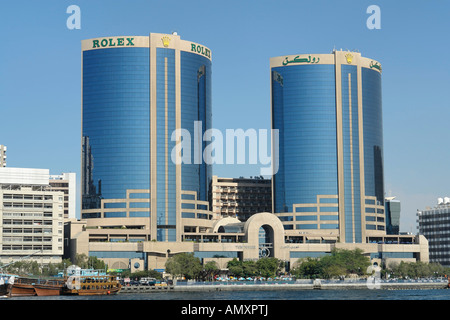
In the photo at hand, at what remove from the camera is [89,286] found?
16700 cm

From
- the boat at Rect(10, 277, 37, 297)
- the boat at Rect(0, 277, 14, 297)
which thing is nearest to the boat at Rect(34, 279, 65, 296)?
the boat at Rect(10, 277, 37, 297)

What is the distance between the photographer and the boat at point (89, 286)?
16550 centimetres

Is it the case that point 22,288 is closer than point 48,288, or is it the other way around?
point 22,288

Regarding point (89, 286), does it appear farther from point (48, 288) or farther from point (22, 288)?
point (22, 288)
